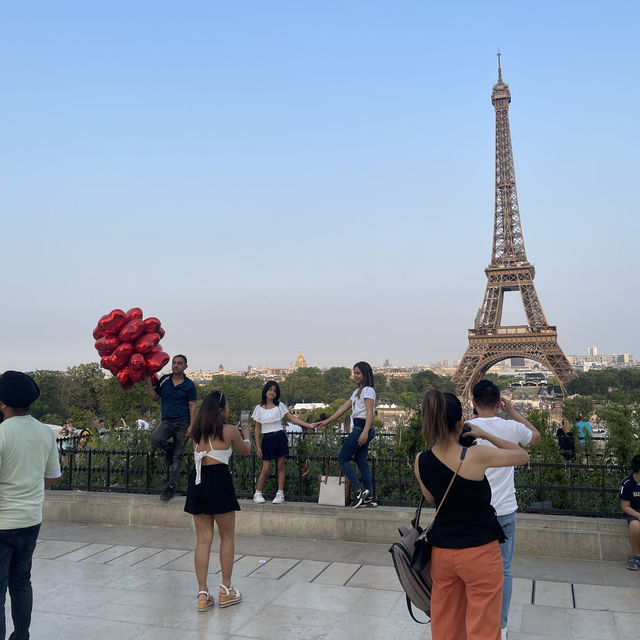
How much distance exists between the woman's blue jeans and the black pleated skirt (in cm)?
199

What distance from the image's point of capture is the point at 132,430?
8.98m

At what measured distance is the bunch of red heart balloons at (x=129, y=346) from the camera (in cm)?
641

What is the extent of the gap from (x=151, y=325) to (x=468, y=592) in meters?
4.45

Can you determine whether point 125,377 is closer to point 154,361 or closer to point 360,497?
point 154,361

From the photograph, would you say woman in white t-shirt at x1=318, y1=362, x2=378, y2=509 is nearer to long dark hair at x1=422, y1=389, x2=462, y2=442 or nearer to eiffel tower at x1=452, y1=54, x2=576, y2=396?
long dark hair at x1=422, y1=389, x2=462, y2=442

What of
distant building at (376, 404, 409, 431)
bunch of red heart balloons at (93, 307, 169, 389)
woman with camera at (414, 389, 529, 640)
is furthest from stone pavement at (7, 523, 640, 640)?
distant building at (376, 404, 409, 431)

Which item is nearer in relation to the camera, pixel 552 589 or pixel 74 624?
pixel 74 624

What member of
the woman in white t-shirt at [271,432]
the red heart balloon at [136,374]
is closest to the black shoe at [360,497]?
the woman in white t-shirt at [271,432]

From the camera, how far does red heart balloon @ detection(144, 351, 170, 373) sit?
6.45 m

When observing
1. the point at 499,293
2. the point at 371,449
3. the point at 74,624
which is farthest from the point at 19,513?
the point at 499,293

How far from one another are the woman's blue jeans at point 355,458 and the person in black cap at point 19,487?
11.1 feet

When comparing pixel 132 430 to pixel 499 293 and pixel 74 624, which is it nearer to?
pixel 74 624

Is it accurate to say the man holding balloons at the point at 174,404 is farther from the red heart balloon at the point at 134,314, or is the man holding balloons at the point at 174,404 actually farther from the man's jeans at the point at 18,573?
the man's jeans at the point at 18,573

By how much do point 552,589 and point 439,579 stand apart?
8.00ft
